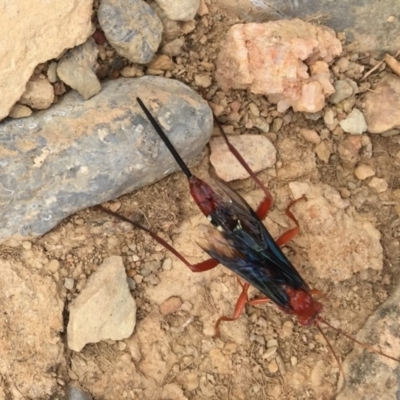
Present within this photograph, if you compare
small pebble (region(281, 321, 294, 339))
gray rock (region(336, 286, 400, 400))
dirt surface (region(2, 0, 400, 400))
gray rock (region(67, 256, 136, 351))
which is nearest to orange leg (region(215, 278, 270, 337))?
dirt surface (region(2, 0, 400, 400))

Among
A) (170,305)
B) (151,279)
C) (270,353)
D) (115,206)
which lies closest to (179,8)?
(115,206)

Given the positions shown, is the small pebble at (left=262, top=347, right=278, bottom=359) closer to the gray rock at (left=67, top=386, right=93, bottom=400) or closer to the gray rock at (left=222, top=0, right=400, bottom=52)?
the gray rock at (left=67, top=386, right=93, bottom=400)

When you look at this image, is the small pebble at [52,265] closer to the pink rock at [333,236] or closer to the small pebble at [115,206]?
the small pebble at [115,206]

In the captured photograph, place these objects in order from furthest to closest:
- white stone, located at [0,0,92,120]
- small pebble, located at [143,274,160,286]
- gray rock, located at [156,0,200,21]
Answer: small pebble, located at [143,274,160,286]
gray rock, located at [156,0,200,21]
white stone, located at [0,0,92,120]

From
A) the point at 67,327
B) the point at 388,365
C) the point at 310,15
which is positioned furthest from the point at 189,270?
the point at 310,15

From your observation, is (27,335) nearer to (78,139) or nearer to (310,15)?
(78,139)

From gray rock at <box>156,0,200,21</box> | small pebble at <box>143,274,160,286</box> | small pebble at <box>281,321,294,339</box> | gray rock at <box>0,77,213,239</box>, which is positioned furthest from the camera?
small pebble at <box>281,321,294,339</box>

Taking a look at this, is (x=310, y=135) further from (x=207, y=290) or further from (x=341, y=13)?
(x=207, y=290)
